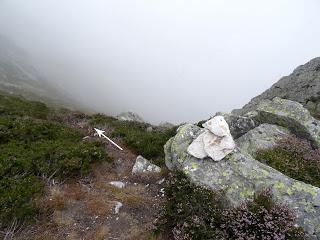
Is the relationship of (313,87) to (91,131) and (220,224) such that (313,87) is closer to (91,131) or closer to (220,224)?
(91,131)

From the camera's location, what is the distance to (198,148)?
1125 cm

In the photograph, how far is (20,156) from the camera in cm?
1188

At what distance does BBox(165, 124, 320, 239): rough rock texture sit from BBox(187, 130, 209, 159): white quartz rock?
0.48 ft

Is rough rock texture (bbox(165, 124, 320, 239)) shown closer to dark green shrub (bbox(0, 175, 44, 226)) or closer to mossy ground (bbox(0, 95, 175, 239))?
mossy ground (bbox(0, 95, 175, 239))

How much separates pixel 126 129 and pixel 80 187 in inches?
255

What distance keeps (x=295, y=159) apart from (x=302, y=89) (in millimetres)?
17001

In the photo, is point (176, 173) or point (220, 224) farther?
point (176, 173)

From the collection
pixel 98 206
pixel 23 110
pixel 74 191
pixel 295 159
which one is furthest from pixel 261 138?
pixel 23 110

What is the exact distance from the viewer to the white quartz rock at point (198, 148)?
11027 millimetres

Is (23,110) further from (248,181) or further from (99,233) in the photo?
(248,181)

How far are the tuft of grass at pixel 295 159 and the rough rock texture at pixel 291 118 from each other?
2.59 feet

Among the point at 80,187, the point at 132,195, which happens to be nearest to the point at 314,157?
the point at 132,195

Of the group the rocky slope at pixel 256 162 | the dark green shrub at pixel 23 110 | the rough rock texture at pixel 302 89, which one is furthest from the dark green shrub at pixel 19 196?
the rough rock texture at pixel 302 89

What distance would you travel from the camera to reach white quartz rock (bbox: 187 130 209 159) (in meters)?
11.0
